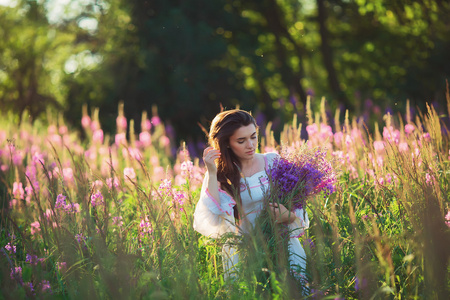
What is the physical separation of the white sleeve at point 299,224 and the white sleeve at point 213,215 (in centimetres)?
36

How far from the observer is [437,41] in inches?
410

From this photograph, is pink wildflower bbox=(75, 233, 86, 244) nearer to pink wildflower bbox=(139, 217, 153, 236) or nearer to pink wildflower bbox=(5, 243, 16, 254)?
pink wildflower bbox=(139, 217, 153, 236)

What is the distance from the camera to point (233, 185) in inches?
107

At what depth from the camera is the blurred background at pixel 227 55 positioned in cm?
951

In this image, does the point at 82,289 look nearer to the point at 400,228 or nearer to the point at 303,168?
the point at 303,168

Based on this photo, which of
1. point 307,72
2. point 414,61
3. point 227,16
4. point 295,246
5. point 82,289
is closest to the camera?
point 82,289

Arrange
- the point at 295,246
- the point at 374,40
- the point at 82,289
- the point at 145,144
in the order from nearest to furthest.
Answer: the point at 82,289 → the point at 295,246 → the point at 145,144 → the point at 374,40

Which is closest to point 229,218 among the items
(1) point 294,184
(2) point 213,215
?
(2) point 213,215

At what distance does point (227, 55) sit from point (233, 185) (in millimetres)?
7824

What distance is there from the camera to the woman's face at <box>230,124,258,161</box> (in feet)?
9.38

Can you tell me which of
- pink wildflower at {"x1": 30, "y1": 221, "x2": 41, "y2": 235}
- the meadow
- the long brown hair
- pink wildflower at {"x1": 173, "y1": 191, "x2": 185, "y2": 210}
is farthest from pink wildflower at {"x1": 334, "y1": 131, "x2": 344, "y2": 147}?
pink wildflower at {"x1": 30, "y1": 221, "x2": 41, "y2": 235}

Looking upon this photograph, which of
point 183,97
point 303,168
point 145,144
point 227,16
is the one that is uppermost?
point 227,16

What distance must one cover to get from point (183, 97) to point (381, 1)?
5.98 m

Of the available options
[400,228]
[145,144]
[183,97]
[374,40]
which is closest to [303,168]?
[400,228]
